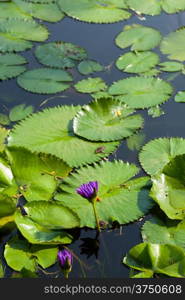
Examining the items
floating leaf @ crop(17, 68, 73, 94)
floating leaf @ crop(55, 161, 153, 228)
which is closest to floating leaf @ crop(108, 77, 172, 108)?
floating leaf @ crop(17, 68, 73, 94)

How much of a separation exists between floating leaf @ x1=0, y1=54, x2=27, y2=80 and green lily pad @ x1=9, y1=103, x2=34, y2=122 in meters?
0.31

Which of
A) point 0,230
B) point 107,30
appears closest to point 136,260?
point 0,230

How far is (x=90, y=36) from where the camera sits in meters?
3.42

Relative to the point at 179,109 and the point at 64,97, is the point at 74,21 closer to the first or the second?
the point at 64,97

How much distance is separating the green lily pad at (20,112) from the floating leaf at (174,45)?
3.48 feet

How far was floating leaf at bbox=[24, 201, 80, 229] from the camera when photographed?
1.92 metres

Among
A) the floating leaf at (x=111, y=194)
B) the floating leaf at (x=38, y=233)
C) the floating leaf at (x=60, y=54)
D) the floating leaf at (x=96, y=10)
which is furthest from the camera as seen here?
the floating leaf at (x=96, y=10)

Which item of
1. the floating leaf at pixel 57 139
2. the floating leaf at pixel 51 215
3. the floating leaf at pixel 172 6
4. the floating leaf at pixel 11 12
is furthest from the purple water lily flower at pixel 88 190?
the floating leaf at pixel 172 6

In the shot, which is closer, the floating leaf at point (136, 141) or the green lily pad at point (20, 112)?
the floating leaf at point (136, 141)

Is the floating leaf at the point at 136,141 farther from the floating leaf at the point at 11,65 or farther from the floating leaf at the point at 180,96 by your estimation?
the floating leaf at the point at 11,65

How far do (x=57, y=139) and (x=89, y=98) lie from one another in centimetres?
48

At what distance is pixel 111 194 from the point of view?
2.07 m

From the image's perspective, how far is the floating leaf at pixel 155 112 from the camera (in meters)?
2.65

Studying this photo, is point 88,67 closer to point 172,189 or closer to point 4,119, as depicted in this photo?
point 4,119
